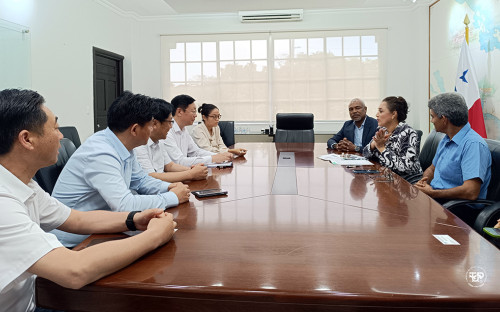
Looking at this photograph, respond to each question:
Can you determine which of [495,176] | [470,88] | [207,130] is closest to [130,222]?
[495,176]

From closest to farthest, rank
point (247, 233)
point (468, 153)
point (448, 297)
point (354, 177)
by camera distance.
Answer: point (448, 297)
point (247, 233)
point (468, 153)
point (354, 177)

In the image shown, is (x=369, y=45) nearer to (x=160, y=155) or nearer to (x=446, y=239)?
(x=160, y=155)

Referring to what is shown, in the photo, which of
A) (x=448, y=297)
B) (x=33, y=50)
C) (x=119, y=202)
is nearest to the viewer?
→ (x=448, y=297)

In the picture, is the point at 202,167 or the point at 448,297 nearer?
the point at 448,297

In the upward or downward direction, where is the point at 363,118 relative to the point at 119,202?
upward

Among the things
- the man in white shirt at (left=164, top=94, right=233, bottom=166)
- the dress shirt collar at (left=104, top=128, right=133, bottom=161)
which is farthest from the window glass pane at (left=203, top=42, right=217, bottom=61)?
the dress shirt collar at (left=104, top=128, right=133, bottom=161)

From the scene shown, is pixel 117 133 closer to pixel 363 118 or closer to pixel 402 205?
pixel 402 205

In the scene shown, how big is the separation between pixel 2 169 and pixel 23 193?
0.08m

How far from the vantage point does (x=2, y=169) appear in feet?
3.53

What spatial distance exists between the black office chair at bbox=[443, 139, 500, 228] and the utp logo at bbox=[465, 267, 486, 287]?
1.13 metres

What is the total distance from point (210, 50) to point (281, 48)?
1.23 m

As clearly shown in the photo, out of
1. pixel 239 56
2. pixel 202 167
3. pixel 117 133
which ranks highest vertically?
pixel 239 56

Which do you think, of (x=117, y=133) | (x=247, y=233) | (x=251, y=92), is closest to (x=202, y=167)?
(x=117, y=133)

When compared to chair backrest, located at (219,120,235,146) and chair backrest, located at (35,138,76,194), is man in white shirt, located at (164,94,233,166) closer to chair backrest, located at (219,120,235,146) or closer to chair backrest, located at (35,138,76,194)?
chair backrest, located at (35,138,76,194)
